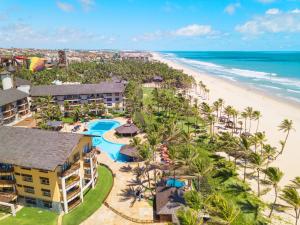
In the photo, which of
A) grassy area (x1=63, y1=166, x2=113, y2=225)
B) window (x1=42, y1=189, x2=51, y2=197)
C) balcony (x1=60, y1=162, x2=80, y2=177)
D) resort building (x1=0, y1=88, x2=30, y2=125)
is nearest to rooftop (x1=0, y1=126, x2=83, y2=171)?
balcony (x1=60, y1=162, x2=80, y2=177)

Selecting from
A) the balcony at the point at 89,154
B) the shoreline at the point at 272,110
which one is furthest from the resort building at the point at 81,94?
the balcony at the point at 89,154

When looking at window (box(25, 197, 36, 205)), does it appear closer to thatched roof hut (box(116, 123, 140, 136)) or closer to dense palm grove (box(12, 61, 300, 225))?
dense palm grove (box(12, 61, 300, 225))

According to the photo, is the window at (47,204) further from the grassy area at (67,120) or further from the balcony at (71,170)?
the grassy area at (67,120)

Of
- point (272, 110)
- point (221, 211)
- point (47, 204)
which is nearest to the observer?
point (221, 211)

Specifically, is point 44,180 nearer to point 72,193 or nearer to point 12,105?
point 72,193

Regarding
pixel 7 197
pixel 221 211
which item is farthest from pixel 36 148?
pixel 221 211

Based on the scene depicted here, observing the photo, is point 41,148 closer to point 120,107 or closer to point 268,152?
point 268,152
